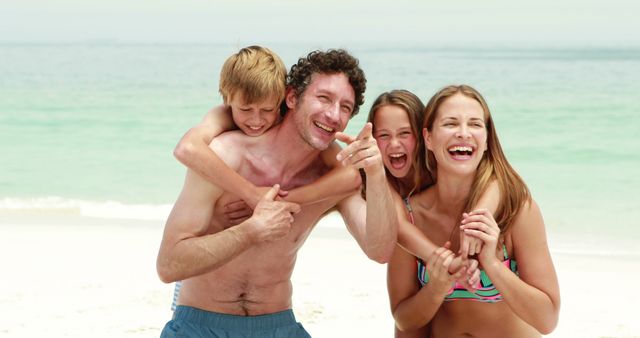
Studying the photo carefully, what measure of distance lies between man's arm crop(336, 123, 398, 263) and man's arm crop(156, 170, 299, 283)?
1.03 ft

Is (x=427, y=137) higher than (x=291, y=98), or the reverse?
(x=291, y=98)

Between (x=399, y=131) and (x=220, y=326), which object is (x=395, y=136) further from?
(x=220, y=326)

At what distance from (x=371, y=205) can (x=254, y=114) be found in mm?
695

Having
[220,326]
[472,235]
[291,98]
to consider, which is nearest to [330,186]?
[291,98]

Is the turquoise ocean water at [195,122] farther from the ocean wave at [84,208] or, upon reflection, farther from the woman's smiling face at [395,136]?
the woman's smiling face at [395,136]

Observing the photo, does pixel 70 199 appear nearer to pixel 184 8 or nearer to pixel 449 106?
pixel 449 106

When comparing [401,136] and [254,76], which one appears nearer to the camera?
[254,76]

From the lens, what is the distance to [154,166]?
1574cm

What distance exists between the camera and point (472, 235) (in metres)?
4.04

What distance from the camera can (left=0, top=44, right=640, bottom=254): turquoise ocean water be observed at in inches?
499

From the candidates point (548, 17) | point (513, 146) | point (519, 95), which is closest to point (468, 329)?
point (513, 146)

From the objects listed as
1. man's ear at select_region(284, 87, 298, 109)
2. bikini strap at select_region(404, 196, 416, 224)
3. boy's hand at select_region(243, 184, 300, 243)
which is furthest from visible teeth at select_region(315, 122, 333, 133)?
bikini strap at select_region(404, 196, 416, 224)

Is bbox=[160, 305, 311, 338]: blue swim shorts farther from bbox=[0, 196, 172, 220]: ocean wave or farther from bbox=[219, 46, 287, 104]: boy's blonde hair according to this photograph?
bbox=[0, 196, 172, 220]: ocean wave

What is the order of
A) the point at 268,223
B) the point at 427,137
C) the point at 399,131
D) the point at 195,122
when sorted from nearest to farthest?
the point at 268,223, the point at 427,137, the point at 399,131, the point at 195,122
